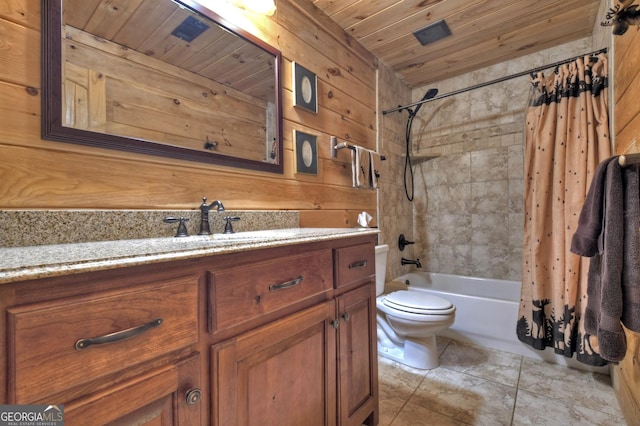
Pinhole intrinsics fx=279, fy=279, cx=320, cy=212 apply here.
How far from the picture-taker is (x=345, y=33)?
2070mm

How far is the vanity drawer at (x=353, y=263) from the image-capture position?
1.10 metres

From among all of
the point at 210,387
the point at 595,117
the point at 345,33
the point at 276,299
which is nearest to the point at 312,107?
the point at 345,33

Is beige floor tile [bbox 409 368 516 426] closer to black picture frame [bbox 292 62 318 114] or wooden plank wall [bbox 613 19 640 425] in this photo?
wooden plank wall [bbox 613 19 640 425]

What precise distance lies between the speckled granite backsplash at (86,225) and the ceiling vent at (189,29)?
2.41 ft

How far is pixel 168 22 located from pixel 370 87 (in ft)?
5.34

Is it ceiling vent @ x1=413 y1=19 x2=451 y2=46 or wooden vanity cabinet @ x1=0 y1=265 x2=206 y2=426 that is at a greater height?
ceiling vent @ x1=413 y1=19 x2=451 y2=46

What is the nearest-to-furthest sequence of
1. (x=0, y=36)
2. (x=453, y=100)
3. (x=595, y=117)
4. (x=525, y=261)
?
1. (x=0, y=36)
2. (x=595, y=117)
3. (x=525, y=261)
4. (x=453, y=100)

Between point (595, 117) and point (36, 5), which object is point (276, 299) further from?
point (595, 117)

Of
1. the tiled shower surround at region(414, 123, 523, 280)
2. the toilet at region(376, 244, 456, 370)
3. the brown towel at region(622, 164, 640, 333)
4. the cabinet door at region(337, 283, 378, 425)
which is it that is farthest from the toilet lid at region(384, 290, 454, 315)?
the tiled shower surround at region(414, 123, 523, 280)

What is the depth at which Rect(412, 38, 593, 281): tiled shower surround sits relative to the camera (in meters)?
2.45

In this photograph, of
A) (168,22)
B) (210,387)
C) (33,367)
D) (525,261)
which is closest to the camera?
(33,367)

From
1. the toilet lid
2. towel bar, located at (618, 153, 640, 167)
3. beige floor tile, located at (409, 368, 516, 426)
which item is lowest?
beige floor tile, located at (409, 368, 516, 426)

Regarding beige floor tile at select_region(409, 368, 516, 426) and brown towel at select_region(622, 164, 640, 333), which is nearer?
brown towel at select_region(622, 164, 640, 333)

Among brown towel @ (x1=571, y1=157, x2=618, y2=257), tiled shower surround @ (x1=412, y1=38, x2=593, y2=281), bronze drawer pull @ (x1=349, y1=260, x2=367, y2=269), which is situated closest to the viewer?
brown towel @ (x1=571, y1=157, x2=618, y2=257)
